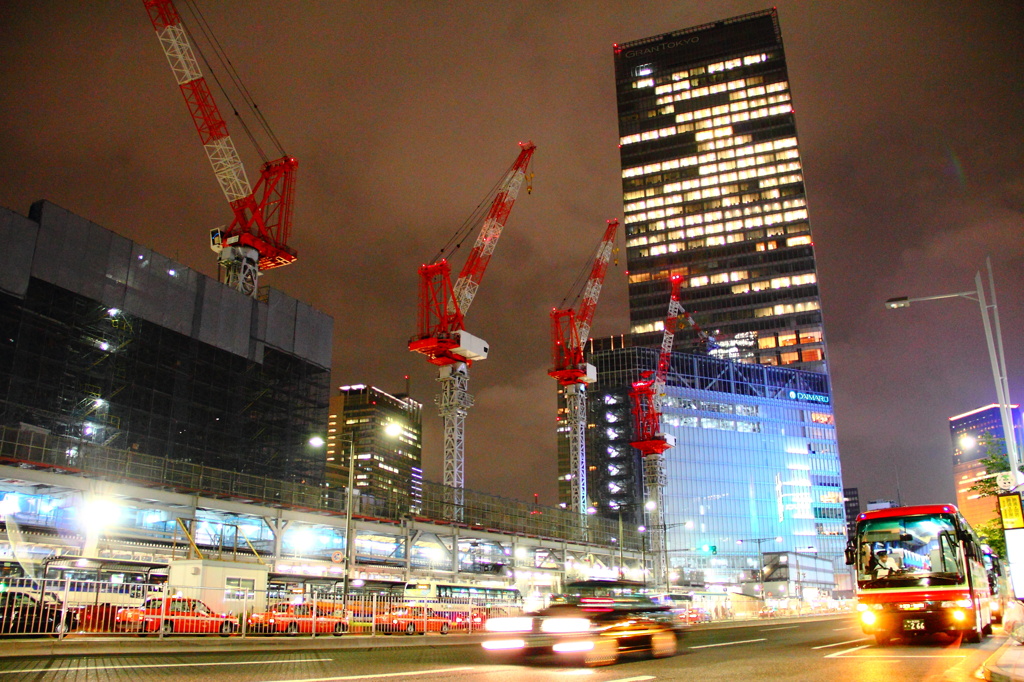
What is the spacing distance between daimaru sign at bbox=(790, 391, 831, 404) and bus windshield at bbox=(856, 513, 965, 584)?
147 meters

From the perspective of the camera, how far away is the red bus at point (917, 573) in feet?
69.9

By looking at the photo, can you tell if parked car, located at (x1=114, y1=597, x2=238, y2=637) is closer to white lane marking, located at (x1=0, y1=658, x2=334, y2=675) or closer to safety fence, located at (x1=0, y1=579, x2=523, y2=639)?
safety fence, located at (x1=0, y1=579, x2=523, y2=639)

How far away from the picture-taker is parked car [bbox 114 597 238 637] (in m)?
21.7

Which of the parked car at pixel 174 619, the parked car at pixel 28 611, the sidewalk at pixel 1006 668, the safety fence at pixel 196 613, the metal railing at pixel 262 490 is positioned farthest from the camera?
the metal railing at pixel 262 490

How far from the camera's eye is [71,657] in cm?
1712

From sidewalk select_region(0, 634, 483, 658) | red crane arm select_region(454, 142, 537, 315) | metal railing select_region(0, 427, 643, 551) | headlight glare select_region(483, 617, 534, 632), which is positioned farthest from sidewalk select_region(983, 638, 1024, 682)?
red crane arm select_region(454, 142, 537, 315)

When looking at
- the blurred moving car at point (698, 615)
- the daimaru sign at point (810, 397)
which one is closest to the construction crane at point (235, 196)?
the blurred moving car at point (698, 615)

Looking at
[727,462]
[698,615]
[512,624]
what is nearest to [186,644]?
[512,624]

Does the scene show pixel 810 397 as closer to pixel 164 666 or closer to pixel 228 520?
pixel 228 520

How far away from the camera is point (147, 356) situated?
70250mm

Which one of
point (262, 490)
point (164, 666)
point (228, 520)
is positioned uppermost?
point (262, 490)

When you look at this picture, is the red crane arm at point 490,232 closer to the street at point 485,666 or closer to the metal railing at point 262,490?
the metal railing at point 262,490

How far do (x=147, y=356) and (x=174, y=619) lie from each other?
52.7 meters

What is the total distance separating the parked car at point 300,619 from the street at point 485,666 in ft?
12.0
